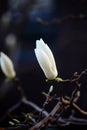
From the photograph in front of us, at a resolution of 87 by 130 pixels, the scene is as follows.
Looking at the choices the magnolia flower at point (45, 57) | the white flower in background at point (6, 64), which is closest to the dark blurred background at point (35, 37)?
the white flower in background at point (6, 64)

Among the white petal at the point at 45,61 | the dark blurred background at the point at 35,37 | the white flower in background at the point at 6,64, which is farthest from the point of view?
the dark blurred background at the point at 35,37

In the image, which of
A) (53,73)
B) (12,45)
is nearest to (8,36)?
(12,45)

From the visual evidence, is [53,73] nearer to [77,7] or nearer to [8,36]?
[77,7]

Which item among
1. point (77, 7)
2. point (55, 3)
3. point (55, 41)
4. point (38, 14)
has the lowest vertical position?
point (77, 7)

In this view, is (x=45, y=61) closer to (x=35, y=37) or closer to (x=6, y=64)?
(x=6, y=64)

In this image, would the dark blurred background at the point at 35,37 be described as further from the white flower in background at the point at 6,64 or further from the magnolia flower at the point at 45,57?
the magnolia flower at the point at 45,57

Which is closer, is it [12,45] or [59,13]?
[12,45]

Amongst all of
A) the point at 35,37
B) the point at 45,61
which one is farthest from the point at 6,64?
the point at 35,37

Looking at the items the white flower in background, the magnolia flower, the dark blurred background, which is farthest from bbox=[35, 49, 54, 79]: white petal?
the dark blurred background

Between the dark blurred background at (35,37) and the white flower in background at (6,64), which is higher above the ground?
the dark blurred background at (35,37)
